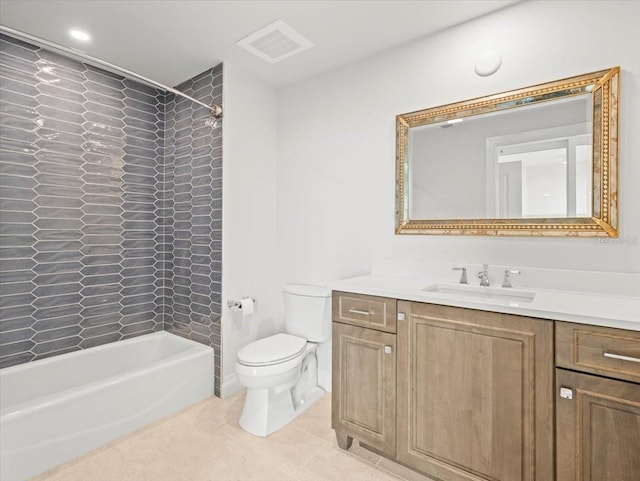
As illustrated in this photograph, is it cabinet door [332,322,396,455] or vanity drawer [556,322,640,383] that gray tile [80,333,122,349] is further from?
vanity drawer [556,322,640,383]

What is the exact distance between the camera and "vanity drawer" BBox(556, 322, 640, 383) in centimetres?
109

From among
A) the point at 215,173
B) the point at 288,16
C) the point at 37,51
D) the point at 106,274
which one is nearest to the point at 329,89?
the point at 288,16

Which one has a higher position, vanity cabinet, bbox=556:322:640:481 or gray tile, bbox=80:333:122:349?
vanity cabinet, bbox=556:322:640:481

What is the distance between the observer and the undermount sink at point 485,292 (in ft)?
5.26

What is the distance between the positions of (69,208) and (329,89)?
2.05 m

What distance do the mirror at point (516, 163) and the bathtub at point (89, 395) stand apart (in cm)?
181

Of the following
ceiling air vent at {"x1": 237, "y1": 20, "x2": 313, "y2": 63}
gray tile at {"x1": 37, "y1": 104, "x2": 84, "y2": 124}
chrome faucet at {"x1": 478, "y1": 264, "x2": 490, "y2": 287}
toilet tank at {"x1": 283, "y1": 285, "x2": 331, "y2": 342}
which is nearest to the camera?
chrome faucet at {"x1": 478, "y1": 264, "x2": 490, "y2": 287}

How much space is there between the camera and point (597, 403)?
115 centimetres

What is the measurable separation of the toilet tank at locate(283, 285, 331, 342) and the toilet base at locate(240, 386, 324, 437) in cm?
41

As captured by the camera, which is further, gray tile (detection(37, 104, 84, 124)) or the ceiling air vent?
gray tile (detection(37, 104, 84, 124))

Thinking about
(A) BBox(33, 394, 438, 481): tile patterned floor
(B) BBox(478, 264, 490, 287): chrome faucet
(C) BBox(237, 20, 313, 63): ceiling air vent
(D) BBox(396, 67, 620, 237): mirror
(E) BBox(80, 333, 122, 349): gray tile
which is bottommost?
(A) BBox(33, 394, 438, 481): tile patterned floor

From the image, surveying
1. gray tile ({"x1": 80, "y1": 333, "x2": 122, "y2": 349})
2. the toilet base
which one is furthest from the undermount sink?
gray tile ({"x1": 80, "y1": 333, "x2": 122, "y2": 349})

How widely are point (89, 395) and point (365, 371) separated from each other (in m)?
1.52

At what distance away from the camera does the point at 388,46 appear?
2170mm
